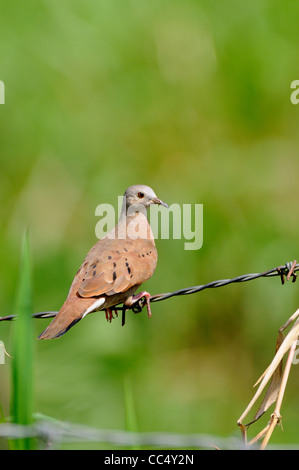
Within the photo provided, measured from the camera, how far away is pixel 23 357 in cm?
201

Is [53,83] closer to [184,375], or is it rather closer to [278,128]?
[278,128]

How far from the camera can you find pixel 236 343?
6.15 m

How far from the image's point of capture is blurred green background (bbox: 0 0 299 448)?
573 cm

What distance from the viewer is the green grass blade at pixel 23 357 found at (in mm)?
1994

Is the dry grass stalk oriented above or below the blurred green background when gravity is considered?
below

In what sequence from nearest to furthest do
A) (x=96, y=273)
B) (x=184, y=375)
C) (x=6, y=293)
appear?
(x=96, y=273) → (x=6, y=293) → (x=184, y=375)

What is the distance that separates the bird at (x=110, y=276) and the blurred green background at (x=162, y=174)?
1.67m

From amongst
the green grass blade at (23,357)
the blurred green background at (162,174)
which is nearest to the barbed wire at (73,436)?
the green grass blade at (23,357)

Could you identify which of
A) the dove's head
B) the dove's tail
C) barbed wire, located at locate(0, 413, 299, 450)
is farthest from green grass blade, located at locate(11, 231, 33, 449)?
the dove's head

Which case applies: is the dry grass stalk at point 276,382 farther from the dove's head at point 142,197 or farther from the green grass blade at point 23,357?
the dove's head at point 142,197

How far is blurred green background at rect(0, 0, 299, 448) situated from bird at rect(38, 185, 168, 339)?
5.49 ft

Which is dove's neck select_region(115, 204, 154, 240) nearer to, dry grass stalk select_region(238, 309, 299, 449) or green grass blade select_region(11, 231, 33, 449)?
dry grass stalk select_region(238, 309, 299, 449)
